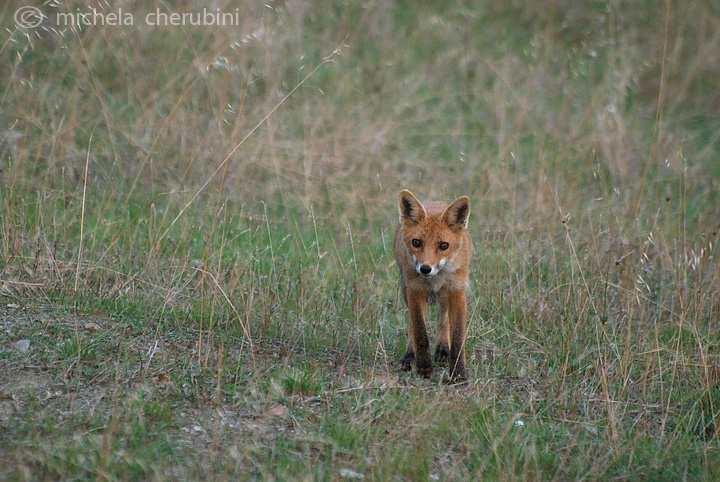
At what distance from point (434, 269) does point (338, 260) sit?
5.78ft

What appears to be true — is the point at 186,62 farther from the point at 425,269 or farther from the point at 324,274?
the point at 425,269

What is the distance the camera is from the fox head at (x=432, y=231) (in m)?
4.56

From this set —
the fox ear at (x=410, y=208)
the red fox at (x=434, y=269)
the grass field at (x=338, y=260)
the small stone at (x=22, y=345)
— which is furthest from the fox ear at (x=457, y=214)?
the small stone at (x=22, y=345)

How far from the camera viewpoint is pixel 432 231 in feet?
15.3

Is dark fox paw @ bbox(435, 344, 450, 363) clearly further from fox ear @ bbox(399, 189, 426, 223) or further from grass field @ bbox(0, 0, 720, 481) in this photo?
fox ear @ bbox(399, 189, 426, 223)

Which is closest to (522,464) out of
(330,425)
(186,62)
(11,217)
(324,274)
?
(330,425)

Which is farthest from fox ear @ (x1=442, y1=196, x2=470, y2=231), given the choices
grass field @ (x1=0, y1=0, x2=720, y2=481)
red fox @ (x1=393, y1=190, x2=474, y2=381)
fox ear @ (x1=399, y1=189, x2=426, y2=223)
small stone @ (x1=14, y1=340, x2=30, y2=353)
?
small stone @ (x1=14, y1=340, x2=30, y2=353)

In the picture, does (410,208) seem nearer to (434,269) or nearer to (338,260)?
(434,269)

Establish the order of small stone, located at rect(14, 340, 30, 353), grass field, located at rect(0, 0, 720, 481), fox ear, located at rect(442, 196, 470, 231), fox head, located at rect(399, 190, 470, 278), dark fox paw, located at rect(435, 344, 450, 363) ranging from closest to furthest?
grass field, located at rect(0, 0, 720, 481) → small stone, located at rect(14, 340, 30, 353) → fox head, located at rect(399, 190, 470, 278) → fox ear, located at rect(442, 196, 470, 231) → dark fox paw, located at rect(435, 344, 450, 363)

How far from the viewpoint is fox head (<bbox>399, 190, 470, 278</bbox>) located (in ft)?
15.0

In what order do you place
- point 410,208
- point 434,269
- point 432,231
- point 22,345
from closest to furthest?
point 22,345 → point 434,269 → point 432,231 → point 410,208

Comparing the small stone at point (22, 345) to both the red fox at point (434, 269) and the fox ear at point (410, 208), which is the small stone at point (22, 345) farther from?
the fox ear at point (410, 208)

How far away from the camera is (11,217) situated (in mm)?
5367

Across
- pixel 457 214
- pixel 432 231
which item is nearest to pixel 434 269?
pixel 432 231
